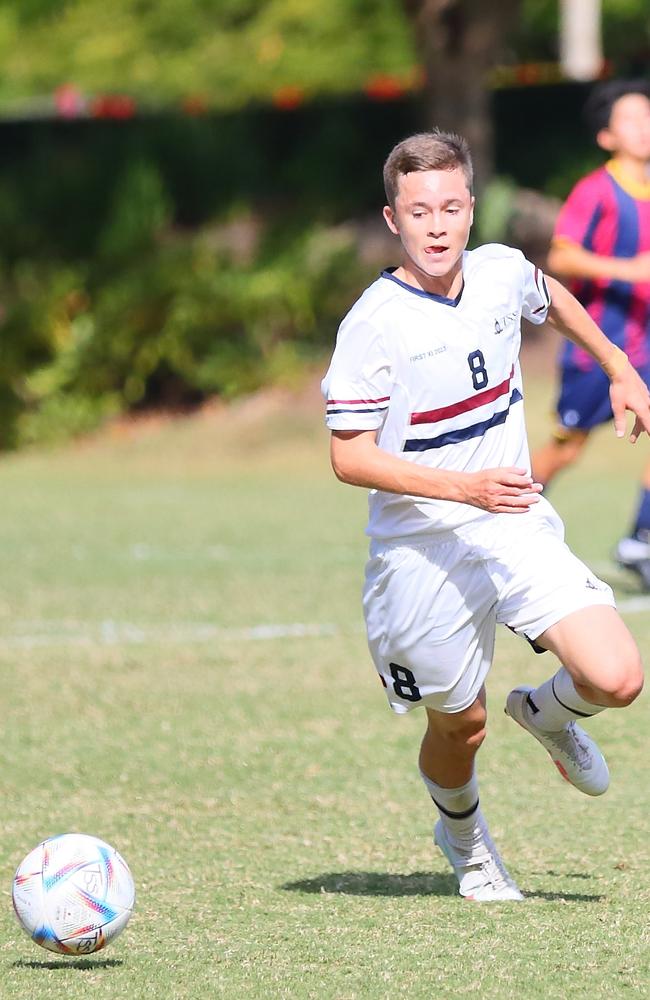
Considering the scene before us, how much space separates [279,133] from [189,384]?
3972mm

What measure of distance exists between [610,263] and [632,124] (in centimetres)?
73

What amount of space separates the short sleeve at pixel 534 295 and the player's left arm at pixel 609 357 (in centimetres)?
5

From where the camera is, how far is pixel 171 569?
11.1 metres

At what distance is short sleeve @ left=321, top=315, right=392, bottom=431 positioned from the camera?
4637 millimetres

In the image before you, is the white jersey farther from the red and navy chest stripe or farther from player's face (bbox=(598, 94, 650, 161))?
player's face (bbox=(598, 94, 650, 161))

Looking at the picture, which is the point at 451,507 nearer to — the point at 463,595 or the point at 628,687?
the point at 463,595

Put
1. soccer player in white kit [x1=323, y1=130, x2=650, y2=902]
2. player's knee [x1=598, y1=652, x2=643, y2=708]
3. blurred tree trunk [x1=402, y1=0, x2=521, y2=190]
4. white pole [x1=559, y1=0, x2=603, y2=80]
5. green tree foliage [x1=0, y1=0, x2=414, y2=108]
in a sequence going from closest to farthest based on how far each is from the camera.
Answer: player's knee [x1=598, y1=652, x2=643, y2=708]
soccer player in white kit [x1=323, y1=130, x2=650, y2=902]
blurred tree trunk [x1=402, y1=0, x2=521, y2=190]
white pole [x1=559, y1=0, x2=603, y2=80]
green tree foliage [x1=0, y1=0, x2=414, y2=108]

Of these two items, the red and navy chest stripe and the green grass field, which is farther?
the red and navy chest stripe

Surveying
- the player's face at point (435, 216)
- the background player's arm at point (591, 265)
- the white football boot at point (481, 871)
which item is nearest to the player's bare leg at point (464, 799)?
the white football boot at point (481, 871)

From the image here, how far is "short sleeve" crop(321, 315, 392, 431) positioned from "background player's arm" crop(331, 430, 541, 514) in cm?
4

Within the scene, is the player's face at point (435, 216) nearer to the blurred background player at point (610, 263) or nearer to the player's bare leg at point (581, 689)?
the player's bare leg at point (581, 689)

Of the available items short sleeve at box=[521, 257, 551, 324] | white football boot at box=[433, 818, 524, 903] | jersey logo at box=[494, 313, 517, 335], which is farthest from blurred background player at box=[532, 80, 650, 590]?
white football boot at box=[433, 818, 524, 903]

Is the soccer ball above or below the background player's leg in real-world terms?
above

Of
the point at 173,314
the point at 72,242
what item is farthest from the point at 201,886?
the point at 72,242
